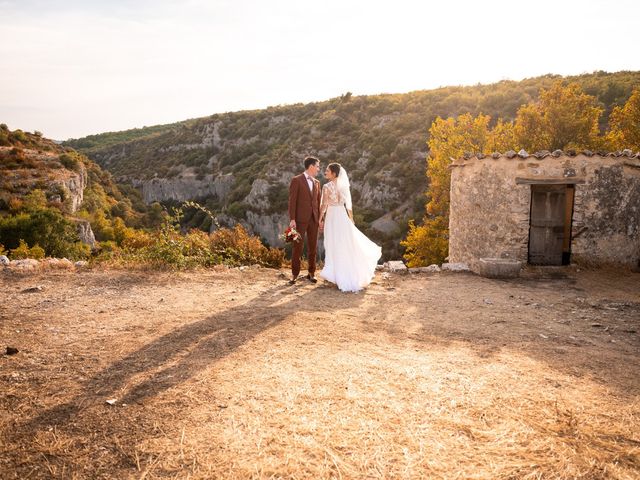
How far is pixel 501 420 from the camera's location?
8.66 ft

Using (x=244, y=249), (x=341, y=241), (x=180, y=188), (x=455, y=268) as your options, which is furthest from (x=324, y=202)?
(x=180, y=188)

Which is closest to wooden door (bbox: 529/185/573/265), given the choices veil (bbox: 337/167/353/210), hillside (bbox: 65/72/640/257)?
veil (bbox: 337/167/353/210)

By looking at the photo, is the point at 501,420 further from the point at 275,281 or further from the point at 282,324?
the point at 275,281

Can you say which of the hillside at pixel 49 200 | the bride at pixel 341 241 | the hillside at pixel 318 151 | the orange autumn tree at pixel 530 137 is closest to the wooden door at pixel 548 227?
the bride at pixel 341 241

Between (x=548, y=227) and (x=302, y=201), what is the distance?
20.7 ft

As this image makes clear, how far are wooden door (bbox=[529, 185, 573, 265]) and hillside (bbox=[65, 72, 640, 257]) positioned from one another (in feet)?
60.7

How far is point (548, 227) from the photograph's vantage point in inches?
368

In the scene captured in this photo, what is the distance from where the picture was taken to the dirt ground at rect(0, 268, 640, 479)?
7.36 feet

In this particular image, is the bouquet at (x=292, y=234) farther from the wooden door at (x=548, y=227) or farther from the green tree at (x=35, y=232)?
the green tree at (x=35, y=232)

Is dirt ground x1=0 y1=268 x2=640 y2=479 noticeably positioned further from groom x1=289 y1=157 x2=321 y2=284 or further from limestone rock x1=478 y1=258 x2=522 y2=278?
limestone rock x1=478 y1=258 x2=522 y2=278

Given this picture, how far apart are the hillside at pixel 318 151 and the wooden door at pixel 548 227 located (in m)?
18.5

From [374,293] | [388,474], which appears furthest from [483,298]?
[388,474]

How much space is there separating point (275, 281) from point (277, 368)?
3594 millimetres

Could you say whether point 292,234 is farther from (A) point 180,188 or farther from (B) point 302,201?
(A) point 180,188
